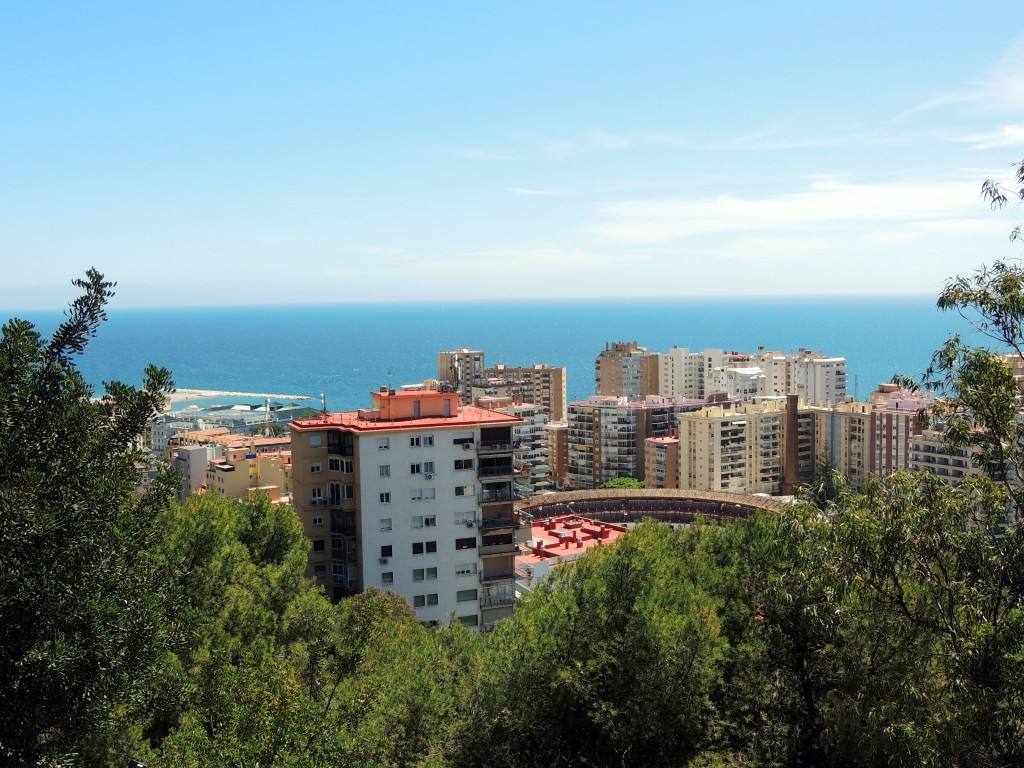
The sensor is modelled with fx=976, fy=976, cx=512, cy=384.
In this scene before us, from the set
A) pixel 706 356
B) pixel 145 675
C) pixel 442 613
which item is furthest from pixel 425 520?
pixel 706 356

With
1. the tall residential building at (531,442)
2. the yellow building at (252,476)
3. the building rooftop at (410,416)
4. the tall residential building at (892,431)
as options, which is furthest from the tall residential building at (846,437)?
the building rooftop at (410,416)

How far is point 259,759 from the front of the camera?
6.79 m

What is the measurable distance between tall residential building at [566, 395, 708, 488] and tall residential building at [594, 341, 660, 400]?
25502mm

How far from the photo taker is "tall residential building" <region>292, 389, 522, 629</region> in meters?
23.3

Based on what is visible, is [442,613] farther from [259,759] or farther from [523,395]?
[523,395]

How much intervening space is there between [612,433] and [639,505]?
1986 centimetres

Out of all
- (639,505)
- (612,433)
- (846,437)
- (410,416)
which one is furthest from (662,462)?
(410,416)

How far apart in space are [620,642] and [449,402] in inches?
543

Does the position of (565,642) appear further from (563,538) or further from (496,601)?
(563,538)

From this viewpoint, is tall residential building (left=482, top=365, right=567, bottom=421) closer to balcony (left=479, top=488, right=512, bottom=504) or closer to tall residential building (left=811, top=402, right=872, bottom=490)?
tall residential building (left=811, top=402, right=872, bottom=490)

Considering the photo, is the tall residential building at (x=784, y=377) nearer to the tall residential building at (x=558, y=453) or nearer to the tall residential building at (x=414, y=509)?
the tall residential building at (x=558, y=453)

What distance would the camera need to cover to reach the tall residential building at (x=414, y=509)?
2334 centimetres

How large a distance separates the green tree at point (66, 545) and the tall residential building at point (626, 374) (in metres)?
88.2

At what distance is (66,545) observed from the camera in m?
7.01
